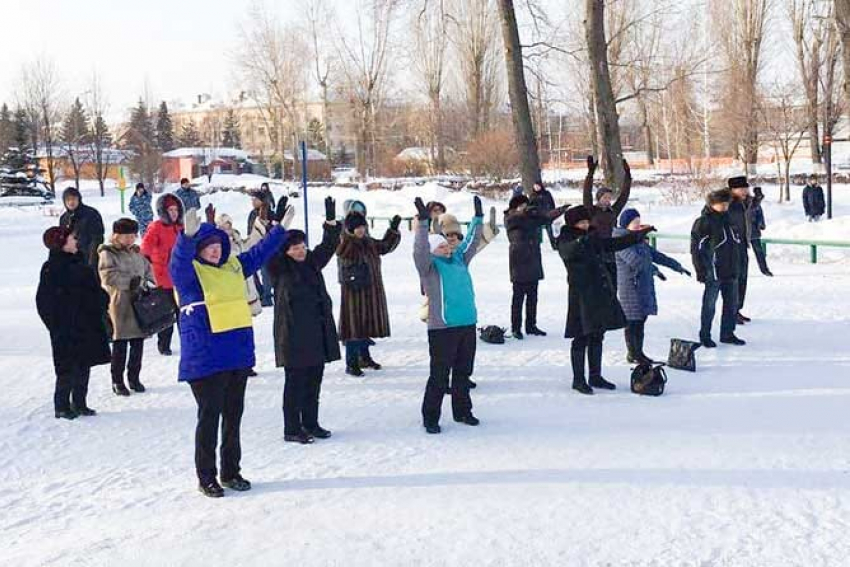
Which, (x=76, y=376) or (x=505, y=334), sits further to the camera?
(x=505, y=334)

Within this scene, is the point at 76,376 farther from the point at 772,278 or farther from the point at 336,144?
the point at 336,144

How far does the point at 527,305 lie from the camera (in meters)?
9.62

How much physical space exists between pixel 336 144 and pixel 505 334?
81.1 meters

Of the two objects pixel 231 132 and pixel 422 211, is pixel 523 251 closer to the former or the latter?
pixel 422 211

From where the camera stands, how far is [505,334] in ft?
31.3

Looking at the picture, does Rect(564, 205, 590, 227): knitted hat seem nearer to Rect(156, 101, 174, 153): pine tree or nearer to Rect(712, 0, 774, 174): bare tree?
Rect(712, 0, 774, 174): bare tree

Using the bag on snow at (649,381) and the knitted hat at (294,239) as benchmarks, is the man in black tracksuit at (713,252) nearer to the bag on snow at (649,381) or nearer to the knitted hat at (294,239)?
the bag on snow at (649,381)

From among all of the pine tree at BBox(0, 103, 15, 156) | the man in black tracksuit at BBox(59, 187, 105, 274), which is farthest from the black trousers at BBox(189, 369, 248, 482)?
the pine tree at BBox(0, 103, 15, 156)

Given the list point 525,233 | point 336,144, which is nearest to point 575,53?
point 525,233

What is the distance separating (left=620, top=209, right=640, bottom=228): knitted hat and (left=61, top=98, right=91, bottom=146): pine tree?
51.4 metres

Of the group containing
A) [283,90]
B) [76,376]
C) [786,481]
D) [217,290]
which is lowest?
[786,481]

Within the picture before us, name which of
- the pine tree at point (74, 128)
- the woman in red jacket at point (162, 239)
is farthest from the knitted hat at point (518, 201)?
the pine tree at point (74, 128)

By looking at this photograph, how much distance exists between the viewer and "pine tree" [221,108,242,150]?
313 ft

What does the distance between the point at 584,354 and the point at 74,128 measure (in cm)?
5501
